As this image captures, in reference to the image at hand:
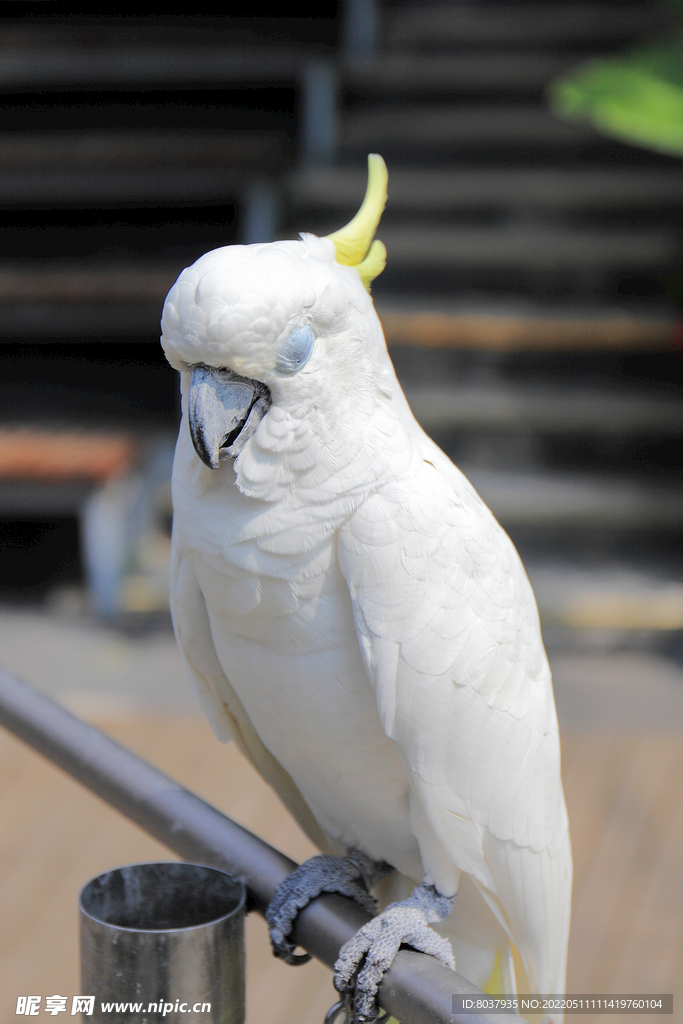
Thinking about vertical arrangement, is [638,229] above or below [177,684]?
above

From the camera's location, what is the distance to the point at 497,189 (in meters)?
3.65

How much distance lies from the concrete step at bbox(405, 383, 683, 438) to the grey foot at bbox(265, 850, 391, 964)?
87.9 inches

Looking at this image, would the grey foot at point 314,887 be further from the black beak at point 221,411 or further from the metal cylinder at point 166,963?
the black beak at point 221,411

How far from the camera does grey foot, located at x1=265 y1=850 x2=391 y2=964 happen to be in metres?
0.81

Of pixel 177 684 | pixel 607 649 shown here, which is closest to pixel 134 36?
pixel 177 684

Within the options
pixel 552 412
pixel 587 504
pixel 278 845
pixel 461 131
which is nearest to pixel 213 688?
pixel 278 845

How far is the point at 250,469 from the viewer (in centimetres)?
79

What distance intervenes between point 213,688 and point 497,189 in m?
3.04

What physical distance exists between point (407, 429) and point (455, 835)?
0.39 m

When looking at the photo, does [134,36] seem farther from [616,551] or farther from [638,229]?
[616,551]

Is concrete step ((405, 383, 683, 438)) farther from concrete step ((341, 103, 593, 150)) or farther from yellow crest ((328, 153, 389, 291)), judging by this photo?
yellow crest ((328, 153, 389, 291))

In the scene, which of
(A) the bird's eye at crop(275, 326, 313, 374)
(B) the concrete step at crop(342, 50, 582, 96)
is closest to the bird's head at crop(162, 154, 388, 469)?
(A) the bird's eye at crop(275, 326, 313, 374)

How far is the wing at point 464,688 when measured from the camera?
83 centimetres

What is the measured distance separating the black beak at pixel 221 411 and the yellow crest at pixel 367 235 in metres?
0.18
